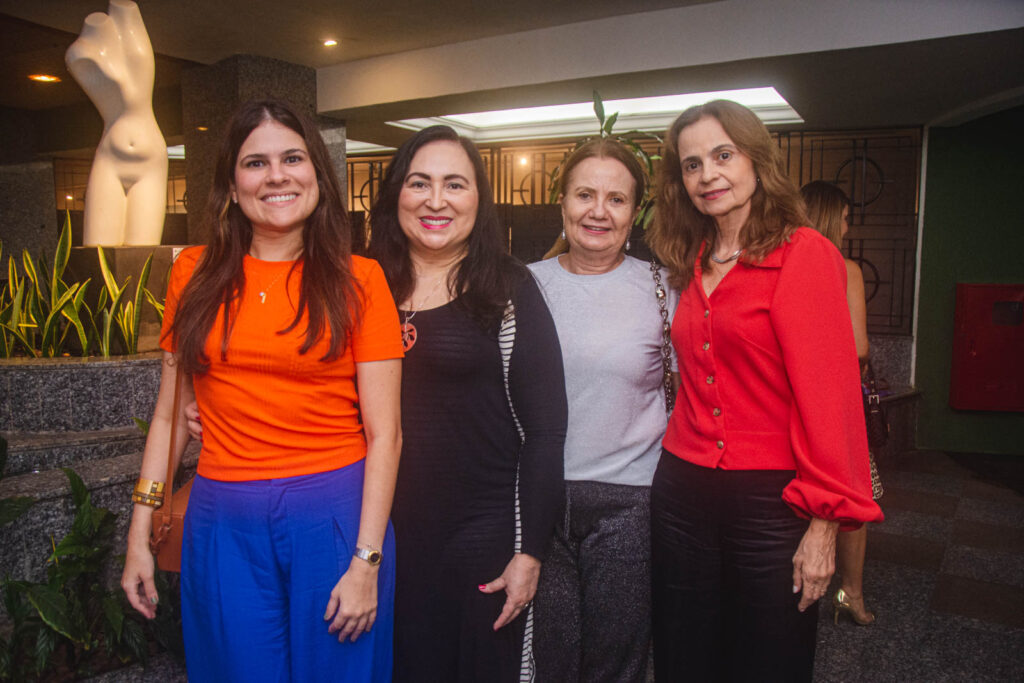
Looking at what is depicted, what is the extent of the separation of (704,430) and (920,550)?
11.0 feet

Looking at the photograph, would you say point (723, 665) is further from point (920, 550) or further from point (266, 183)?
point (920, 550)

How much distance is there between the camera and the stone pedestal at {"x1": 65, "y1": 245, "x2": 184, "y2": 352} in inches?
156

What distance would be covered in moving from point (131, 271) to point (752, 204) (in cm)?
360

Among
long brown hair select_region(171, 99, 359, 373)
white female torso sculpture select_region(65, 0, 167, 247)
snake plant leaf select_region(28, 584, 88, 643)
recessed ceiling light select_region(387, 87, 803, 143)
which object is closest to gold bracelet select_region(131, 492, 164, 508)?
long brown hair select_region(171, 99, 359, 373)

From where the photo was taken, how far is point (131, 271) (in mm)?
4027

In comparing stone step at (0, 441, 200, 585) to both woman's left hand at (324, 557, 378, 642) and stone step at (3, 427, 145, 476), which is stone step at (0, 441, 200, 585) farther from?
woman's left hand at (324, 557, 378, 642)

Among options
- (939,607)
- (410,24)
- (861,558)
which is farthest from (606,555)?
(410,24)

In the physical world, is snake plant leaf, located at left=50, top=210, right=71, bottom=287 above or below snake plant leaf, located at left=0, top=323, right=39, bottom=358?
above

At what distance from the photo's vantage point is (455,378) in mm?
1497

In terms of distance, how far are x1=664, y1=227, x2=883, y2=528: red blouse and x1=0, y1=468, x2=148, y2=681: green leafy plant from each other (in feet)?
6.08

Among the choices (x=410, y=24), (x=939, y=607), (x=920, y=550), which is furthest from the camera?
(x=410, y=24)

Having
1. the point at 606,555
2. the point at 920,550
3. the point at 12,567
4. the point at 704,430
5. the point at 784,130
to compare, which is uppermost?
the point at 784,130

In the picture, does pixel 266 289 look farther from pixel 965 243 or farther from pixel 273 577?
pixel 965 243

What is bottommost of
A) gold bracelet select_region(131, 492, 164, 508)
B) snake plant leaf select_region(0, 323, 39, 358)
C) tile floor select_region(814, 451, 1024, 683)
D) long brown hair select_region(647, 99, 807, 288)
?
tile floor select_region(814, 451, 1024, 683)
